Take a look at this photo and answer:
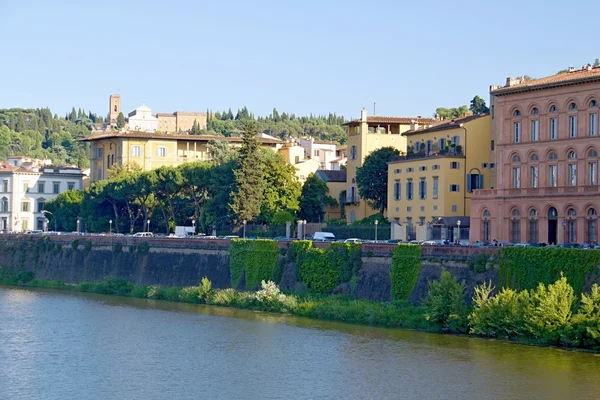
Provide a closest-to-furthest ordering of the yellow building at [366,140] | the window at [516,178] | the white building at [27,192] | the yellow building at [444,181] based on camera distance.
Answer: the window at [516,178] → the yellow building at [444,181] → the yellow building at [366,140] → the white building at [27,192]

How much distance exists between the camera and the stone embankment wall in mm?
49688

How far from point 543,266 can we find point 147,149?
62.3 m

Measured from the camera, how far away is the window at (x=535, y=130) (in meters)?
60.0

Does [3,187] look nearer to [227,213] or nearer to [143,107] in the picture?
[227,213]

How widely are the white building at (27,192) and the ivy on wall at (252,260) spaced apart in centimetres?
4969

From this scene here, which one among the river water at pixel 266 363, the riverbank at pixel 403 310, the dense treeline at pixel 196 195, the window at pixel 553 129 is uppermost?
the window at pixel 553 129

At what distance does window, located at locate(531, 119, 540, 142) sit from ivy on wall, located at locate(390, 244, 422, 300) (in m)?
12.6

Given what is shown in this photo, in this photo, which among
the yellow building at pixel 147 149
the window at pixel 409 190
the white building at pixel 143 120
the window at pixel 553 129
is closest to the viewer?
the window at pixel 553 129

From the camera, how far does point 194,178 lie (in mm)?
82125

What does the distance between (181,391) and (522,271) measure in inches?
630

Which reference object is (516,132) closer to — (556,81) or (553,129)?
(553,129)

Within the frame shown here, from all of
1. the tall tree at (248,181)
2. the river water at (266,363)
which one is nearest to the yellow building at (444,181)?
the tall tree at (248,181)

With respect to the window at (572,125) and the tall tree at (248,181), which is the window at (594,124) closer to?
the window at (572,125)

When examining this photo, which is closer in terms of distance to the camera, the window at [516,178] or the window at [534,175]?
the window at [534,175]
